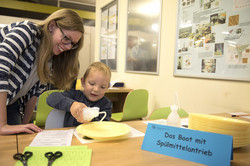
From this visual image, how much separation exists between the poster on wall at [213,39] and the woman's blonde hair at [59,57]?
1309 mm

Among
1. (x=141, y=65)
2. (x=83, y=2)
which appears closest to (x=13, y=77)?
(x=141, y=65)

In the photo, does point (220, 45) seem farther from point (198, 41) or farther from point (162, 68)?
point (162, 68)

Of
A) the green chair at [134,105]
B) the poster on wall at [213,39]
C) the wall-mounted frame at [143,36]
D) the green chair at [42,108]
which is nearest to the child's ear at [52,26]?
the green chair at [42,108]

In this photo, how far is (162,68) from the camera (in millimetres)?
2557

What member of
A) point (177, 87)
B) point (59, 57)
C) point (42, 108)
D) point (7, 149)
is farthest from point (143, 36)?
point (7, 149)

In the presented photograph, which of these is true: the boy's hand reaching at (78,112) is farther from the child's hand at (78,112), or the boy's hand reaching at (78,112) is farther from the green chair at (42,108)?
the green chair at (42,108)

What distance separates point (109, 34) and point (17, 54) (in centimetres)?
327

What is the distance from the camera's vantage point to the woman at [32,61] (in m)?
0.93

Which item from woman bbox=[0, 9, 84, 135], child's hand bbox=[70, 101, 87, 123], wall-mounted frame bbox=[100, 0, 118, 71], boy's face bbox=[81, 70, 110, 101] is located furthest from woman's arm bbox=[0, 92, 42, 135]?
wall-mounted frame bbox=[100, 0, 118, 71]

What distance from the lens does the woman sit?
93 cm

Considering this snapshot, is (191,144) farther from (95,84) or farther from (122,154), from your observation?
(95,84)

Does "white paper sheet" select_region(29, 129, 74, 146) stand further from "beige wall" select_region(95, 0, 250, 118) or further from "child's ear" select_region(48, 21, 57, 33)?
"beige wall" select_region(95, 0, 250, 118)

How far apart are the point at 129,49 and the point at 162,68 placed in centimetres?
101

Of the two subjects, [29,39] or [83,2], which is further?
[83,2]
